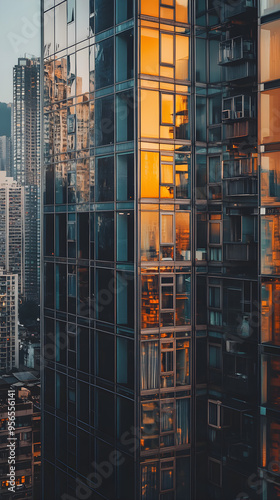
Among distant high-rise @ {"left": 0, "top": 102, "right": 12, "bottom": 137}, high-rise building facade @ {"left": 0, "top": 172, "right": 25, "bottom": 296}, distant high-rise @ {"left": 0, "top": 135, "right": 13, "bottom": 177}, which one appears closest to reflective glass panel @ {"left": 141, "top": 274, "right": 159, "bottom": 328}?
distant high-rise @ {"left": 0, "top": 102, "right": 12, "bottom": 137}

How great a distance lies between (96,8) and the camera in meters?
14.9

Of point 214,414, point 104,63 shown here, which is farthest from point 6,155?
point 214,414

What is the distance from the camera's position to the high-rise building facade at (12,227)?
133ft

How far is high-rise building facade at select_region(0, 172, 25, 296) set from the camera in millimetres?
40531

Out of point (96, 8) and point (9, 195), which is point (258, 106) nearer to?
point (96, 8)

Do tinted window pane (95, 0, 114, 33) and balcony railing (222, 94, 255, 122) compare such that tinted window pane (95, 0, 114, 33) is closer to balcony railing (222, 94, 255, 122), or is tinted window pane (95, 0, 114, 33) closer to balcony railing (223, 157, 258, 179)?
balcony railing (222, 94, 255, 122)

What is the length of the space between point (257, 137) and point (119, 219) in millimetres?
3652

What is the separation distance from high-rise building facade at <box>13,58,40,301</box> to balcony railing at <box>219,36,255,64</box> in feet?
74.8

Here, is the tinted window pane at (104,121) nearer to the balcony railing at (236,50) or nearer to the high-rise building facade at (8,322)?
the balcony railing at (236,50)

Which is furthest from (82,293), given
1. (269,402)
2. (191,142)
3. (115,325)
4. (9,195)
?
(9,195)

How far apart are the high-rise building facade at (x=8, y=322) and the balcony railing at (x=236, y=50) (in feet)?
97.4

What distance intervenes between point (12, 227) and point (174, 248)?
29.5 meters

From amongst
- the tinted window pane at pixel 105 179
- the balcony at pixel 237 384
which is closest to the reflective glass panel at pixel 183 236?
the tinted window pane at pixel 105 179

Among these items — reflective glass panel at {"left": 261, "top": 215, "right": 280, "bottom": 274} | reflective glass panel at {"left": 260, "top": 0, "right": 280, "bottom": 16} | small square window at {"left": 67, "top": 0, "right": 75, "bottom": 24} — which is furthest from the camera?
small square window at {"left": 67, "top": 0, "right": 75, "bottom": 24}
